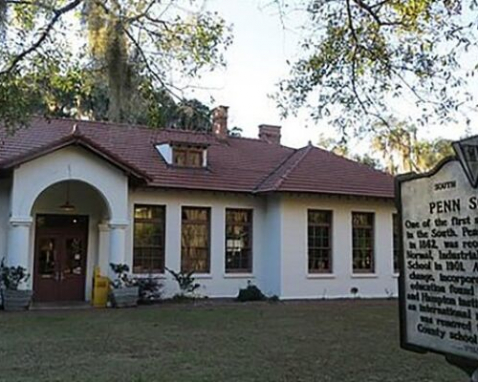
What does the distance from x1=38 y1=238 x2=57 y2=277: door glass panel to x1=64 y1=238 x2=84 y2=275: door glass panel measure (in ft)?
1.42

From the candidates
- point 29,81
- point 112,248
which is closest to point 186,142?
point 112,248

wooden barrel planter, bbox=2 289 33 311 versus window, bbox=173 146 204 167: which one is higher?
window, bbox=173 146 204 167

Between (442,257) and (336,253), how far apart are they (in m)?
19.0

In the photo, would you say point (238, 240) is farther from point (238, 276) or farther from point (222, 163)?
point (222, 163)

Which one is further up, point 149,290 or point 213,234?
point 213,234

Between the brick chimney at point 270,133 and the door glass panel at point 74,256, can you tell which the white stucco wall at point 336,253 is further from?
the door glass panel at point 74,256

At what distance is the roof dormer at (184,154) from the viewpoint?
23.1 m

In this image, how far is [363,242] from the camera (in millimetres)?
24516

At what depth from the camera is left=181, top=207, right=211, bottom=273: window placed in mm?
22281

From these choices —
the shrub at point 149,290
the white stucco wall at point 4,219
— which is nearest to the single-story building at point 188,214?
the white stucco wall at point 4,219

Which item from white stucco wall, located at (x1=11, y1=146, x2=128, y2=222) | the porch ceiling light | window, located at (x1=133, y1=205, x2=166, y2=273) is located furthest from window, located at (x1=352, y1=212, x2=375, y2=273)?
the porch ceiling light

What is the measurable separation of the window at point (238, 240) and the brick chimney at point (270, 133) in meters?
6.69

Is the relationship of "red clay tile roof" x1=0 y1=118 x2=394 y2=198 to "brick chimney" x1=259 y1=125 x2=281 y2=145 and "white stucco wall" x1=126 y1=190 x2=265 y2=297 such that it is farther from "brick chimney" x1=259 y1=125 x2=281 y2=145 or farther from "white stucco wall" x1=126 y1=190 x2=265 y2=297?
"brick chimney" x1=259 y1=125 x2=281 y2=145

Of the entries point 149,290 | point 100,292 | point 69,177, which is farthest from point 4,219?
point 149,290
